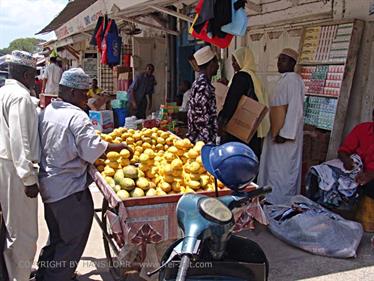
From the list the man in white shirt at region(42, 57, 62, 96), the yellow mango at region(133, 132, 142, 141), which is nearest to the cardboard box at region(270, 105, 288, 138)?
the yellow mango at region(133, 132, 142, 141)

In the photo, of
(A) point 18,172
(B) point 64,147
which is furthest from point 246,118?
(A) point 18,172

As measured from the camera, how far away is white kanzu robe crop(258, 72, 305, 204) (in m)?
4.66

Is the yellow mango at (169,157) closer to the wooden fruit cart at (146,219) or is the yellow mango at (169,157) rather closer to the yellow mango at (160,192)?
the yellow mango at (160,192)

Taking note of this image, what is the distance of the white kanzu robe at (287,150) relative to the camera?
466cm

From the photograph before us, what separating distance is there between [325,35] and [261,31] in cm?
148

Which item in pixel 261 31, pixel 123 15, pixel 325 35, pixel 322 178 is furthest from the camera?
pixel 123 15

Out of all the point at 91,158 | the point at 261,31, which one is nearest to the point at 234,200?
the point at 91,158

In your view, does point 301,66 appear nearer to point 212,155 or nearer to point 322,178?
point 322,178

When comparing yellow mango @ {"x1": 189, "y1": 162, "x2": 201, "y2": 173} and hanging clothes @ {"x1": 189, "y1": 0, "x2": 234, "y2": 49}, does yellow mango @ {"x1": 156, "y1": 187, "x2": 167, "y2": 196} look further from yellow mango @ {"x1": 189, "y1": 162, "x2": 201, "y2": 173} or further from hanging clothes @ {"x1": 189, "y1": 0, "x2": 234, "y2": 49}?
hanging clothes @ {"x1": 189, "y1": 0, "x2": 234, "y2": 49}

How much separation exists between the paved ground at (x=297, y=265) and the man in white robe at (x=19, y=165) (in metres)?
0.70

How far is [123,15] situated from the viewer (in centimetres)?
805

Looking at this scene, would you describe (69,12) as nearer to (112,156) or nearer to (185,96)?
(185,96)

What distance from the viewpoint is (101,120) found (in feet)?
A: 27.0

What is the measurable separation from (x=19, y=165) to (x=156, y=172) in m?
0.93
